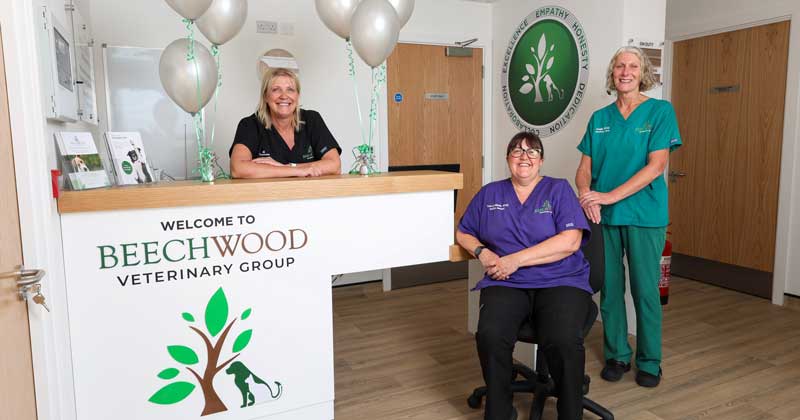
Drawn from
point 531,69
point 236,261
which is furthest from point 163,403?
point 531,69

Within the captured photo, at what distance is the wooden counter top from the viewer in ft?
5.83

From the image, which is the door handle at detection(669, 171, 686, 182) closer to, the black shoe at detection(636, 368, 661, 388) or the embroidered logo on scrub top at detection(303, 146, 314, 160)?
the black shoe at detection(636, 368, 661, 388)

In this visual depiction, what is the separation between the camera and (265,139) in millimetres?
2512

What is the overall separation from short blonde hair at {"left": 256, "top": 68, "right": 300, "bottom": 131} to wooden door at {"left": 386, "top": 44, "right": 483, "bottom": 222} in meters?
2.15

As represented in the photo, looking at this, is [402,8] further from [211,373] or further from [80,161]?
[211,373]

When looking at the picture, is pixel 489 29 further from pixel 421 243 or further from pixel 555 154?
pixel 421 243

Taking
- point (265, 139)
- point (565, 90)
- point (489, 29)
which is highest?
point (489, 29)

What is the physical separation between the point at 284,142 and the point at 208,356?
1015mm

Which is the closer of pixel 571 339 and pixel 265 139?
pixel 571 339

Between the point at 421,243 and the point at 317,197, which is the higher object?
the point at 317,197

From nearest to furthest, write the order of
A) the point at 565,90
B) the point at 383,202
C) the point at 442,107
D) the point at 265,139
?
1. the point at 383,202
2. the point at 265,139
3. the point at 565,90
4. the point at 442,107

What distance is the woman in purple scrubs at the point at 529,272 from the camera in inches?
84.2

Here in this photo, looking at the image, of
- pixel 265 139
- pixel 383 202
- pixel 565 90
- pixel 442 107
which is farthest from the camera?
pixel 442 107

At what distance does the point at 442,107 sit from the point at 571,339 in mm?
3113
